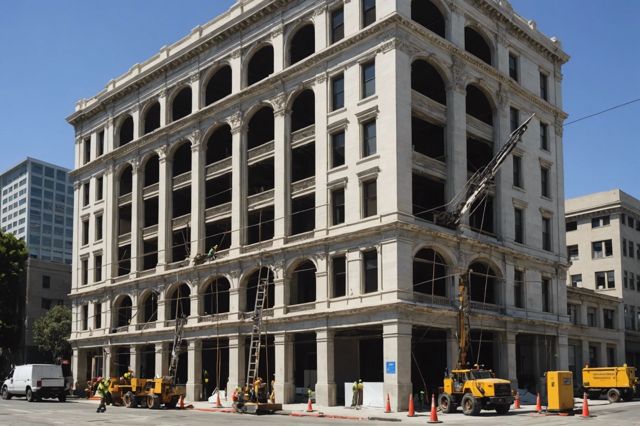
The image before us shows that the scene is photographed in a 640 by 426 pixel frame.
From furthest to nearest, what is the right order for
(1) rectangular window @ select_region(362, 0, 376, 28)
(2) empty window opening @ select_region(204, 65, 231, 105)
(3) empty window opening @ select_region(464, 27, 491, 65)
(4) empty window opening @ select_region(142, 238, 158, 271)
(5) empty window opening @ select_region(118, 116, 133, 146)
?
(5) empty window opening @ select_region(118, 116, 133, 146), (4) empty window opening @ select_region(142, 238, 158, 271), (2) empty window opening @ select_region(204, 65, 231, 105), (3) empty window opening @ select_region(464, 27, 491, 65), (1) rectangular window @ select_region(362, 0, 376, 28)

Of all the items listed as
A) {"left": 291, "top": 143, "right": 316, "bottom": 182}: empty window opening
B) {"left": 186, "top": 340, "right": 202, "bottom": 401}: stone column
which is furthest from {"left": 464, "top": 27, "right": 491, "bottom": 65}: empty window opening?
{"left": 186, "top": 340, "right": 202, "bottom": 401}: stone column

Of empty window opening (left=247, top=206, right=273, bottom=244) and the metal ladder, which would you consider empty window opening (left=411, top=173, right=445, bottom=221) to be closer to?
empty window opening (left=247, top=206, right=273, bottom=244)

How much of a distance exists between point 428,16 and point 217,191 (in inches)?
827

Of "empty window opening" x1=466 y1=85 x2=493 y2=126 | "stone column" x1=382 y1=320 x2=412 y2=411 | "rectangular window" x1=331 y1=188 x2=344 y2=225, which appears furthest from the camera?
"empty window opening" x1=466 y1=85 x2=493 y2=126

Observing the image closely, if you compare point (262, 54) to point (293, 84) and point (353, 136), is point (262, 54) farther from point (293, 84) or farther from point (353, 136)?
point (353, 136)

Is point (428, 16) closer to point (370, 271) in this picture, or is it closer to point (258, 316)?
point (370, 271)

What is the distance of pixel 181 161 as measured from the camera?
213 feet

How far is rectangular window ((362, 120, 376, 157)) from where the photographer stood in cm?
4706

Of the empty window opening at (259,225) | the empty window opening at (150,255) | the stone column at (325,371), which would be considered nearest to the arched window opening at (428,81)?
the empty window opening at (259,225)

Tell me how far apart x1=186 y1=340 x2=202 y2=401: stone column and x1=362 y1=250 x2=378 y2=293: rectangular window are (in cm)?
1680

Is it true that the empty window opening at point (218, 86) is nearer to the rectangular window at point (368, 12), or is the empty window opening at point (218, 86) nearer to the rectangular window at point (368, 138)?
the rectangular window at point (368, 12)

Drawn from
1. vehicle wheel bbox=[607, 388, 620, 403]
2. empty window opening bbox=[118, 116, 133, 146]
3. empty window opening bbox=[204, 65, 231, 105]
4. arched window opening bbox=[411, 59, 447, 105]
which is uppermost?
empty window opening bbox=[204, 65, 231, 105]

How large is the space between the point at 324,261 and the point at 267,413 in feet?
34.4

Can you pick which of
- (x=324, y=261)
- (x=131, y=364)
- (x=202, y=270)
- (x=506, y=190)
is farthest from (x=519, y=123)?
(x=131, y=364)
